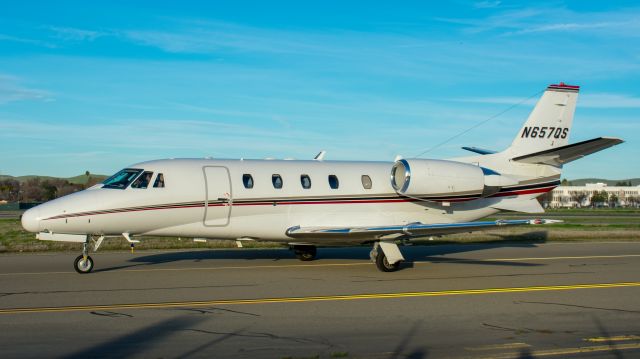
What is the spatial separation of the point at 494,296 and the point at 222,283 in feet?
19.9

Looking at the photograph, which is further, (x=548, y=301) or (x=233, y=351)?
(x=548, y=301)

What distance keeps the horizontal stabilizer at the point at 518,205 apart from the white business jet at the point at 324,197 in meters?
0.03

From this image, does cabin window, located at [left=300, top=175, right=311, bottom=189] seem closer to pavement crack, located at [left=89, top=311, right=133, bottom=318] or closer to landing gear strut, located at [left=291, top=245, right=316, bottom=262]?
landing gear strut, located at [left=291, top=245, right=316, bottom=262]

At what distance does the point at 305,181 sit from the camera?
1894 centimetres

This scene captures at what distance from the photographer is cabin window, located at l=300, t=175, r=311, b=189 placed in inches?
743

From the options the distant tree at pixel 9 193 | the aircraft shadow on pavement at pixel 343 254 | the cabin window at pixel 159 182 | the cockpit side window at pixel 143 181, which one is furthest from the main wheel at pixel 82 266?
the distant tree at pixel 9 193

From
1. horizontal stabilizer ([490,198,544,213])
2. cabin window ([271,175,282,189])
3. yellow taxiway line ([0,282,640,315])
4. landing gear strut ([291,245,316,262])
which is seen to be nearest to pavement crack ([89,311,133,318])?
yellow taxiway line ([0,282,640,315])

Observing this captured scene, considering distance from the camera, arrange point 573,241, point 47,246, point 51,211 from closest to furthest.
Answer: point 51,211 < point 47,246 < point 573,241

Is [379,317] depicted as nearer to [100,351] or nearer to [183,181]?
[100,351]

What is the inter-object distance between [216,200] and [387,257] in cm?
486

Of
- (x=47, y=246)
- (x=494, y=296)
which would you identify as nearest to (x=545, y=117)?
(x=494, y=296)

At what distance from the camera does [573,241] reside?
30.2 meters

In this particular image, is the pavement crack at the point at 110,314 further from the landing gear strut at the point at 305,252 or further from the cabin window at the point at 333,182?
the landing gear strut at the point at 305,252

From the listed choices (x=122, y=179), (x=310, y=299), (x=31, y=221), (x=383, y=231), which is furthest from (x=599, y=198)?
(x=31, y=221)
